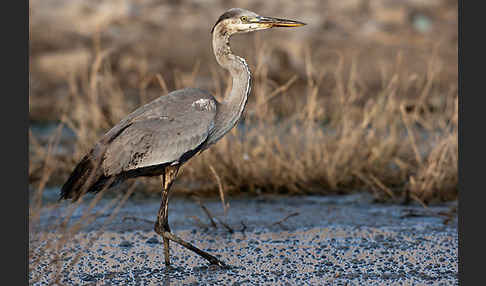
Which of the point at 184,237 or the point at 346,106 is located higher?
the point at 346,106

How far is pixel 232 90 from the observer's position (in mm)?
4984

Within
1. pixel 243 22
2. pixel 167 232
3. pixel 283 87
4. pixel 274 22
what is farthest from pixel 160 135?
pixel 283 87

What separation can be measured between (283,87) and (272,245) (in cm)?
143

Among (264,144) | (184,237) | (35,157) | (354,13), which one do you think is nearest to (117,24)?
(354,13)

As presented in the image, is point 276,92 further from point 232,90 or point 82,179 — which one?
point 82,179

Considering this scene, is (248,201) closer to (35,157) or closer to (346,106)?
(346,106)

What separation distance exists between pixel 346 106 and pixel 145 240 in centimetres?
236

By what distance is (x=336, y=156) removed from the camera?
6.80 metres

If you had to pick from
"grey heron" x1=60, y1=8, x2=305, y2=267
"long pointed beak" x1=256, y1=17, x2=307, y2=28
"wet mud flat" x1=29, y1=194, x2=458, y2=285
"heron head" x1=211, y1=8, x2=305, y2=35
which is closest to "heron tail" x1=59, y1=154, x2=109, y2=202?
"grey heron" x1=60, y1=8, x2=305, y2=267

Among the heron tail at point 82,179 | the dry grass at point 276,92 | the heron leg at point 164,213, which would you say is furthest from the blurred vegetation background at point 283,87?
the heron leg at point 164,213

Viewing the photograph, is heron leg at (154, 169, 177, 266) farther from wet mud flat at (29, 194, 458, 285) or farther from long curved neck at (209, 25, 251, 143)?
long curved neck at (209, 25, 251, 143)

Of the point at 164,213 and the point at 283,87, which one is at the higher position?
the point at 283,87

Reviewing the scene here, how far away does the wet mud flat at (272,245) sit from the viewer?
4.67m

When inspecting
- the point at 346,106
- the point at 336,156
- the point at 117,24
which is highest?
the point at 117,24
